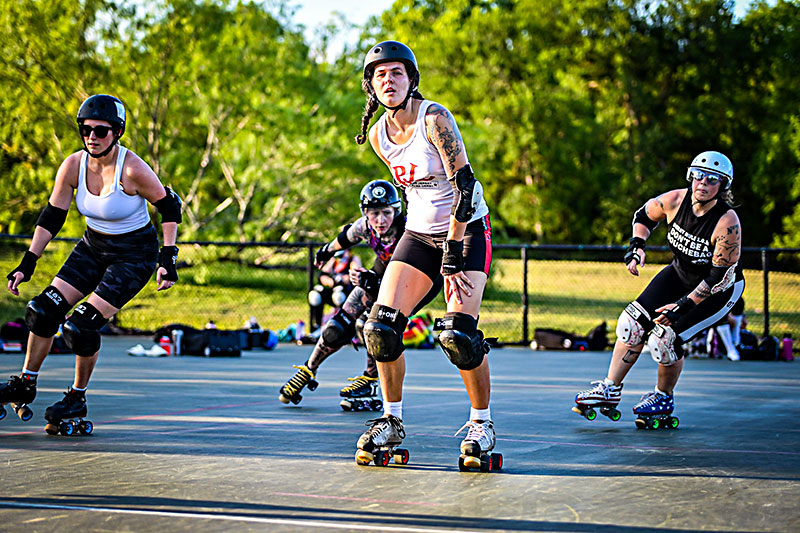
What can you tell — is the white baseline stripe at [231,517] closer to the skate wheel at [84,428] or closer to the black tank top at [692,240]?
the skate wheel at [84,428]

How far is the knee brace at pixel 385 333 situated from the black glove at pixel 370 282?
2.18 meters

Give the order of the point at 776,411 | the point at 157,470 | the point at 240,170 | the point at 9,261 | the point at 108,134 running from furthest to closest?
the point at 240,170 < the point at 9,261 < the point at 776,411 < the point at 108,134 < the point at 157,470

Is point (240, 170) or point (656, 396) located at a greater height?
point (240, 170)

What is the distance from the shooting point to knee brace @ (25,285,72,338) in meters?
5.30

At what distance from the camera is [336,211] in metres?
20.5

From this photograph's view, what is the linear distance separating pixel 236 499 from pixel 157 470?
73 cm

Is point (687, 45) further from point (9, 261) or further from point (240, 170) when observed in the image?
point (9, 261)

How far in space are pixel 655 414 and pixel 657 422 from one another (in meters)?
0.05

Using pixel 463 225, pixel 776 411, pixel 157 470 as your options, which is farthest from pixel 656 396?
pixel 157 470

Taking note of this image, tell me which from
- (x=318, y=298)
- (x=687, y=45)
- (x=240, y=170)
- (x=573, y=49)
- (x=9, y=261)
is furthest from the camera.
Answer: (x=573, y=49)

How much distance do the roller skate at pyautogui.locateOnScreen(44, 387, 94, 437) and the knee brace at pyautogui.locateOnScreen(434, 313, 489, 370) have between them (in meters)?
2.17

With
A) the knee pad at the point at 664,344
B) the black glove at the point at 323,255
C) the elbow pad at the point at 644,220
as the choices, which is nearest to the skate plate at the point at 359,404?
the black glove at the point at 323,255

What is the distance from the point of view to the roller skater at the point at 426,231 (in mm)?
4434

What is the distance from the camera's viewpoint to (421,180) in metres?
4.67
